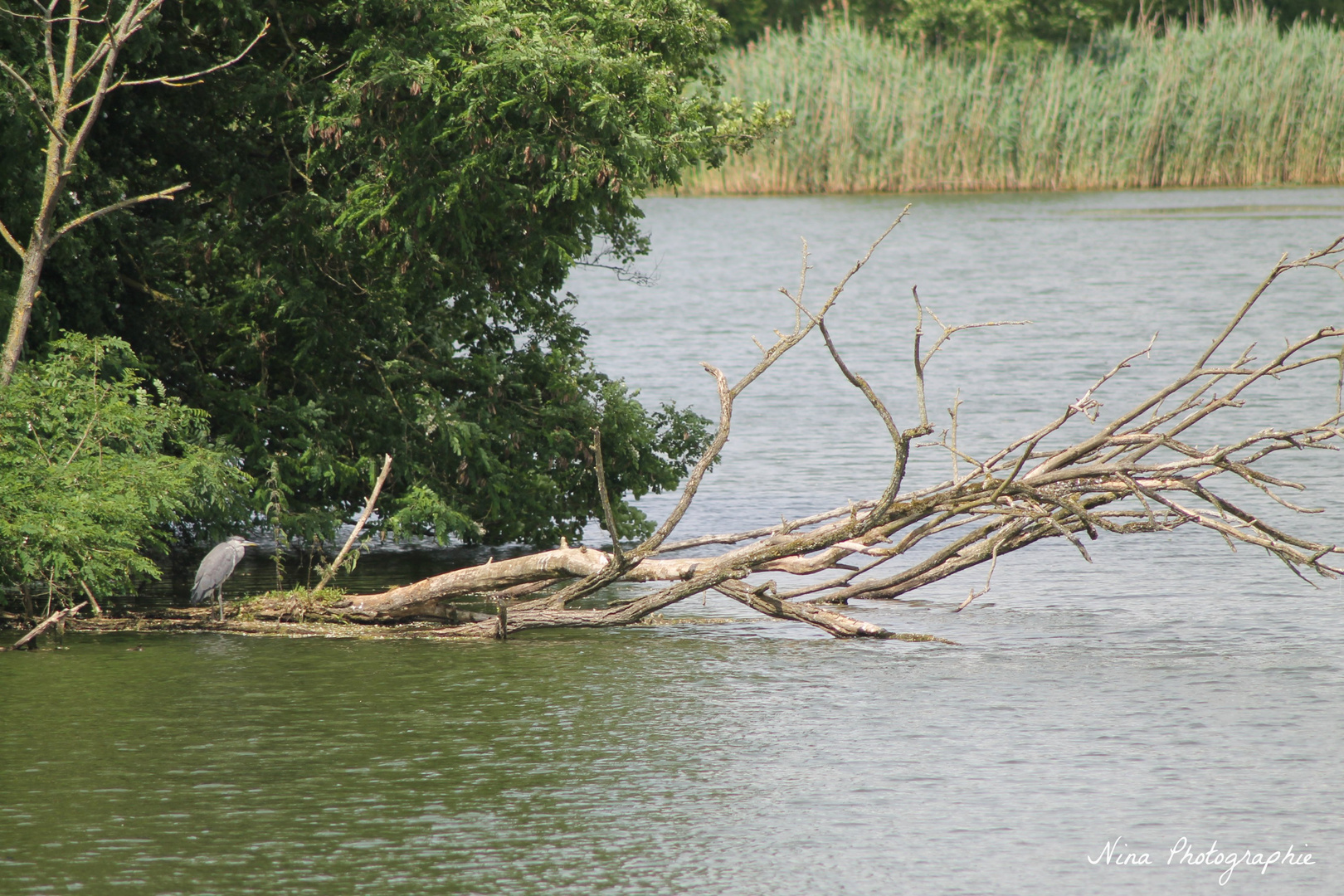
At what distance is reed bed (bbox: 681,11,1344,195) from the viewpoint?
36906mm

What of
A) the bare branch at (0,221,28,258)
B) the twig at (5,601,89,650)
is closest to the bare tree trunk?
the twig at (5,601,89,650)

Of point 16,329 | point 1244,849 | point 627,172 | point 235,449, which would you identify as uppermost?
point 627,172

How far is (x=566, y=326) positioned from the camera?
13281 mm

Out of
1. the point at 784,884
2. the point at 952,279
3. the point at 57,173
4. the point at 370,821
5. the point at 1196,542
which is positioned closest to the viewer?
the point at 784,884

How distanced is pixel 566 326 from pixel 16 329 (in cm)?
422

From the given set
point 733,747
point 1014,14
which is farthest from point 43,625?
point 1014,14

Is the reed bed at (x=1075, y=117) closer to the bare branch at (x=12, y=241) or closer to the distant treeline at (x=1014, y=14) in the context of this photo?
the distant treeline at (x=1014, y=14)

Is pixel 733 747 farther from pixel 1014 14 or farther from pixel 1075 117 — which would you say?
pixel 1014 14

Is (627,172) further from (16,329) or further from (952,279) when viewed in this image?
(952,279)

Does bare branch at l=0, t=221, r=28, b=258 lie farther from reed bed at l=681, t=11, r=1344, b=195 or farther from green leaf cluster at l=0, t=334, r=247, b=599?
reed bed at l=681, t=11, r=1344, b=195

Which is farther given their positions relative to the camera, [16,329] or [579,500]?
[579,500]

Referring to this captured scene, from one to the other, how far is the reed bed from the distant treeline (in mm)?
10888

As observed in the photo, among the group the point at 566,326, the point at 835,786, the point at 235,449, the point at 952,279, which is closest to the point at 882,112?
the point at 952,279

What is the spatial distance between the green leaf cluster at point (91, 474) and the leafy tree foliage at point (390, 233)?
22.7 inches
